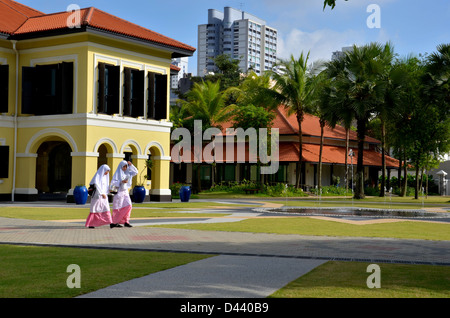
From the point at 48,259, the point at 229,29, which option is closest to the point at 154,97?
the point at 48,259

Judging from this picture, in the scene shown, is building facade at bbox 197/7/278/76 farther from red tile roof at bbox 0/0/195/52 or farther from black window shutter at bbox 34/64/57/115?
black window shutter at bbox 34/64/57/115

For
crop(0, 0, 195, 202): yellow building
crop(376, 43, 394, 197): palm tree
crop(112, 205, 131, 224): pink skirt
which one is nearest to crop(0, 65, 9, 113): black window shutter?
crop(0, 0, 195, 202): yellow building

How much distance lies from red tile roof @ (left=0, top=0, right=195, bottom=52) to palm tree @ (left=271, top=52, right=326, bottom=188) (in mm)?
14243

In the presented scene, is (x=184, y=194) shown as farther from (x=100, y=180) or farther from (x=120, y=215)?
(x=100, y=180)

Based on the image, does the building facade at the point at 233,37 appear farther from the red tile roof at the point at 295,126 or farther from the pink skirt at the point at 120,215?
the pink skirt at the point at 120,215

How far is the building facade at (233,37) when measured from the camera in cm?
18912

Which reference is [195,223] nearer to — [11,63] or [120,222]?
[120,222]

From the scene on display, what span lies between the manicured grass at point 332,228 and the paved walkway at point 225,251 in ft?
4.23

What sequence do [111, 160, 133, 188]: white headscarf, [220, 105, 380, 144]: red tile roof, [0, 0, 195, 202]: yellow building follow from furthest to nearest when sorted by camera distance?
[220, 105, 380, 144]: red tile roof, [0, 0, 195, 202]: yellow building, [111, 160, 133, 188]: white headscarf

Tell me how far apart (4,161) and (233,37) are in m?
163

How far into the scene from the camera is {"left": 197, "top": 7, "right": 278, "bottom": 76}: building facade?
620ft

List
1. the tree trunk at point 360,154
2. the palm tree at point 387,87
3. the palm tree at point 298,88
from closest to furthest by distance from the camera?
1. the palm tree at point 387,87
2. the tree trunk at point 360,154
3. the palm tree at point 298,88

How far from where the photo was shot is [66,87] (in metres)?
30.3

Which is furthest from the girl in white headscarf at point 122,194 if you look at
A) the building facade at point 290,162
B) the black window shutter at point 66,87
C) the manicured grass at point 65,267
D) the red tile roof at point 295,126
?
the red tile roof at point 295,126
